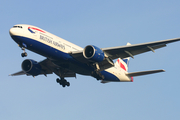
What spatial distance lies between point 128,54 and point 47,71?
11.5 meters

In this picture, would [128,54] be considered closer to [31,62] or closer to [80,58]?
[80,58]

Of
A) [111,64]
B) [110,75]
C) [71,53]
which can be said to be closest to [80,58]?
[71,53]

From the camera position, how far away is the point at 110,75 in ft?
128

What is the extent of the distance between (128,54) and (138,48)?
1.41 metres

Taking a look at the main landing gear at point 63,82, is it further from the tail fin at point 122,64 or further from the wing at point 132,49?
the wing at point 132,49

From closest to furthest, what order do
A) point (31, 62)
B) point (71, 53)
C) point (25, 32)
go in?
1. point (25, 32)
2. point (71, 53)
3. point (31, 62)

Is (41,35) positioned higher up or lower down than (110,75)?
higher up

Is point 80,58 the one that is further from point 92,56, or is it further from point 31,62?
point 31,62

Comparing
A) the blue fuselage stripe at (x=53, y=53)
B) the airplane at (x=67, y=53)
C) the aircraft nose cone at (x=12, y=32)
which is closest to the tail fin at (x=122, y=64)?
the airplane at (x=67, y=53)

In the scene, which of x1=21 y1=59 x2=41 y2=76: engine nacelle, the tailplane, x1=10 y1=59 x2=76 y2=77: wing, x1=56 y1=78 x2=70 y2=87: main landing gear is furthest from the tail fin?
x1=21 y1=59 x2=41 y2=76: engine nacelle

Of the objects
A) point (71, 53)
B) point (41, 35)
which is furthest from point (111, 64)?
point (41, 35)

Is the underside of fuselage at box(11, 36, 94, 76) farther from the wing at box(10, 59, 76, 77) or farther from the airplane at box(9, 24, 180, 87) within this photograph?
the wing at box(10, 59, 76, 77)

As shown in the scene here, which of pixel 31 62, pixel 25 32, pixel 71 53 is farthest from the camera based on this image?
pixel 31 62

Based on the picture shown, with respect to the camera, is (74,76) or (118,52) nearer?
(118,52)
